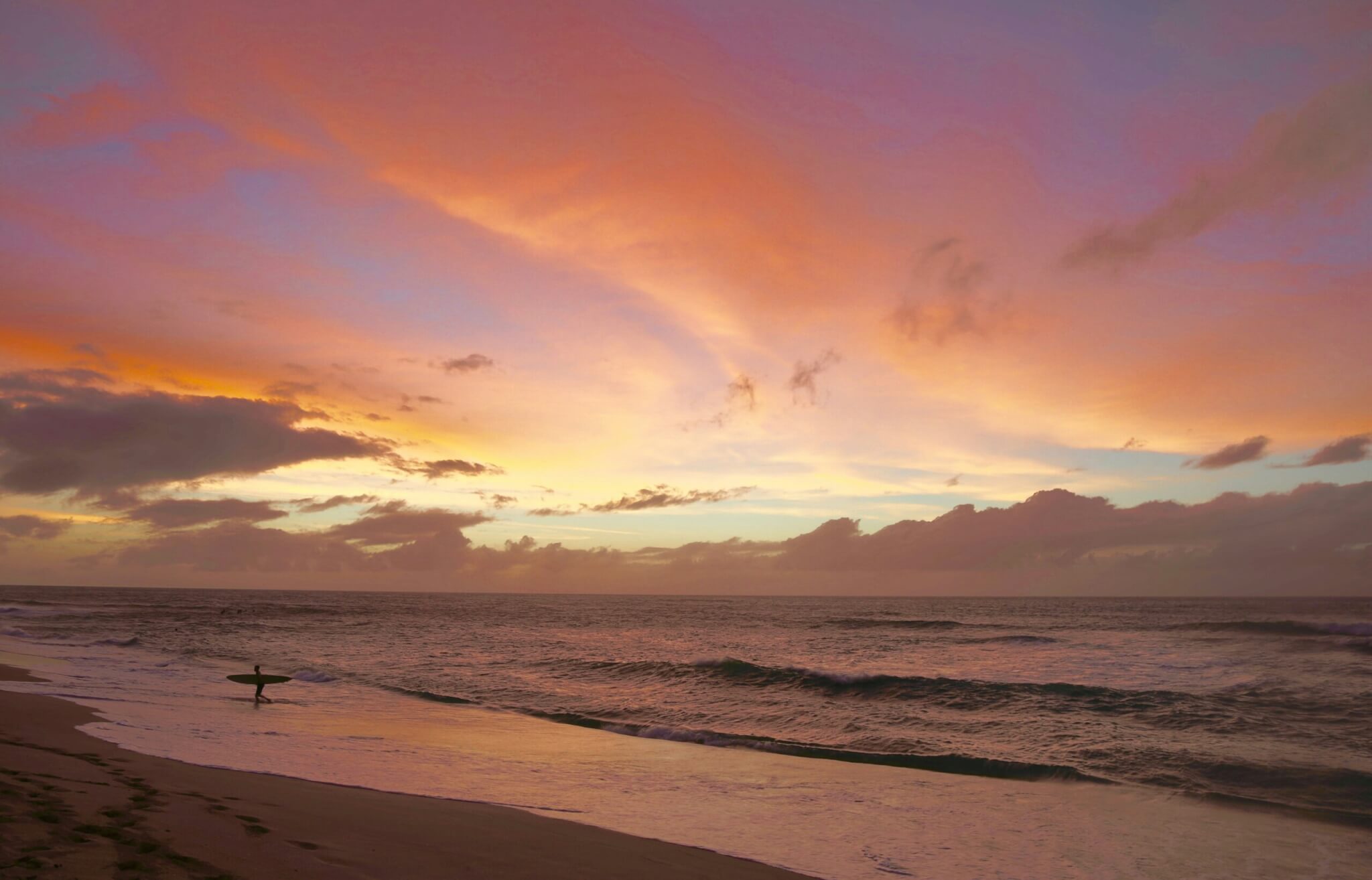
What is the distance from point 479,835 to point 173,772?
5619mm

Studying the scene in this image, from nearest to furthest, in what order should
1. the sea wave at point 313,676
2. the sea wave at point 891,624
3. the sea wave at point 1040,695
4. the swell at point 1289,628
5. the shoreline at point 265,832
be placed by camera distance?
the shoreline at point 265,832, the sea wave at point 1040,695, the sea wave at point 313,676, the swell at point 1289,628, the sea wave at point 891,624

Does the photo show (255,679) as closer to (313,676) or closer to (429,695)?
(429,695)

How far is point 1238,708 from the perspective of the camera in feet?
77.3

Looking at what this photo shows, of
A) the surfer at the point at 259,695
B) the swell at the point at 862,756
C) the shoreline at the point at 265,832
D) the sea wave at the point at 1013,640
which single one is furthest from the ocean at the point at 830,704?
the shoreline at the point at 265,832

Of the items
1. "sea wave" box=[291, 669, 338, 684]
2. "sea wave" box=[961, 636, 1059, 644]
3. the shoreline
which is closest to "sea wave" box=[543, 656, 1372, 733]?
"sea wave" box=[291, 669, 338, 684]

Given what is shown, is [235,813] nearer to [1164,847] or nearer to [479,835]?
[479,835]

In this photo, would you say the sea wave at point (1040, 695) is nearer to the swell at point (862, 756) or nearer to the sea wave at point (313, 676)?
the swell at point (862, 756)

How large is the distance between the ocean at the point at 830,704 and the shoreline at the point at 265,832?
1.25 meters

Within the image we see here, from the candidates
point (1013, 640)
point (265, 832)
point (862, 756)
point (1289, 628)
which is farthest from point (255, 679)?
point (1289, 628)

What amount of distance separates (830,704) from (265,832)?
20975 mm

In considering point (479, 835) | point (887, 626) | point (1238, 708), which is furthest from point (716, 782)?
point (887, 626)

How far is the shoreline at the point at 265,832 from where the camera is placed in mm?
6832

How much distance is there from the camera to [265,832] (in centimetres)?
846

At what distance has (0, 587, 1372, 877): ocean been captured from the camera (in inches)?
628
